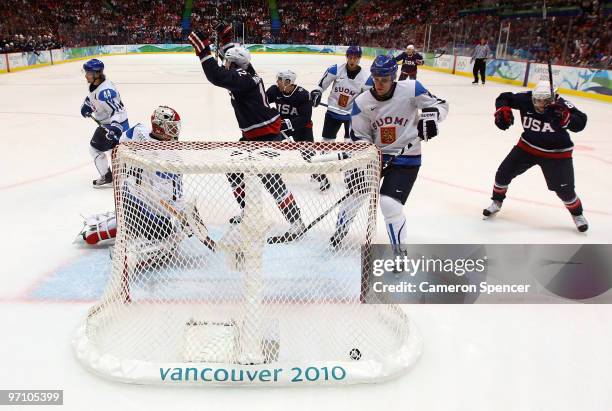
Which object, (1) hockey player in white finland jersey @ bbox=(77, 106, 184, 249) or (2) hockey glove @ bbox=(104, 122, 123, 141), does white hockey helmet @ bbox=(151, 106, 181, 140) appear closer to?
(1) hockey player in white finland jersey @ bbox=(77, 106, 184, 249)

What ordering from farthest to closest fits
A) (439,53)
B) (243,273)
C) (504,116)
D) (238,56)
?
1. (439,53)
2. (504,116)
3. (238,56)
4. (243,273)

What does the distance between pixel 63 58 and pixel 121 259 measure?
677 inches

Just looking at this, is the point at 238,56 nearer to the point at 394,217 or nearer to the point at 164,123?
the point at 164,123


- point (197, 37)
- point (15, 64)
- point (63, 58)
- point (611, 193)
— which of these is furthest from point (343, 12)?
point (197, 37)

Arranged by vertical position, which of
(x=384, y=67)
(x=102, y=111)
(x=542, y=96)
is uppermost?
(x=384, y=67)

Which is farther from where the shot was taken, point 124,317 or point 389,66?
point 389,66

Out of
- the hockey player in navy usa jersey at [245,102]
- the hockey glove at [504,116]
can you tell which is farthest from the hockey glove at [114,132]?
the hockey glove at [504,116]

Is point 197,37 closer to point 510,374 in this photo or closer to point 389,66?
point 389,66

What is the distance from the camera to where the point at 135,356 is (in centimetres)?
186

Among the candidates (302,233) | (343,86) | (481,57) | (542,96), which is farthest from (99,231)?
(481,57)

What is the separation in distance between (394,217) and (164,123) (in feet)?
4.03

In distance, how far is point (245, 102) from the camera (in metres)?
2.89

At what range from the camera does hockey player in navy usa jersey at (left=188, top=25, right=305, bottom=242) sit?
6.81ft

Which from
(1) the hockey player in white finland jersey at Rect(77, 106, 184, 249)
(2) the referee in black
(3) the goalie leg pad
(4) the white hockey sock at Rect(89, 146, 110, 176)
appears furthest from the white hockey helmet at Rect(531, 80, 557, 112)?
(2) the referee in black
